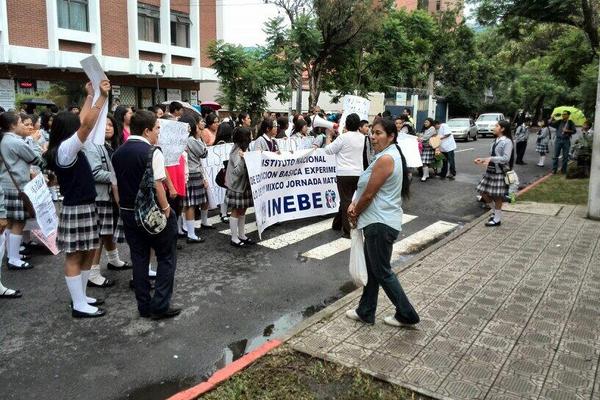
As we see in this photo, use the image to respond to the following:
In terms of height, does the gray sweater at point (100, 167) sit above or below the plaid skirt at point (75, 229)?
above

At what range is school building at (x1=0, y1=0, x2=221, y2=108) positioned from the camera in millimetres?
21547

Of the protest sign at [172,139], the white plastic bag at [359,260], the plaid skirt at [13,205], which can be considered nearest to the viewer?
the white plastic bag at [359,260]

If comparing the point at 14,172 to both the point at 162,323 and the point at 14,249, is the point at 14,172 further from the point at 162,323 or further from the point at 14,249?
the point at 162,323

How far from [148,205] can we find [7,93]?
20.7 metres

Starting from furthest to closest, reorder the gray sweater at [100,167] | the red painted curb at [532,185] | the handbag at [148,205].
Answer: the red painted curb at [532,185] → the gray sweater at [100,167] → the handbag at [148,205]

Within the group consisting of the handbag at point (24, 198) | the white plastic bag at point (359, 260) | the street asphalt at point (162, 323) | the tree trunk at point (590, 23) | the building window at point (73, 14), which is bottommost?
the street asphalt at point (162, 323)

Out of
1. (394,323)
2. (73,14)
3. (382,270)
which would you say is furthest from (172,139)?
(73,14)

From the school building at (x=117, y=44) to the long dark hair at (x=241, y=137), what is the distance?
17.7m

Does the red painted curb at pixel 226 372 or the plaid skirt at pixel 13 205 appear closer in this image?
the red painted curb at pixel 226 372

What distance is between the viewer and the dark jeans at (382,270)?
14.4 ft

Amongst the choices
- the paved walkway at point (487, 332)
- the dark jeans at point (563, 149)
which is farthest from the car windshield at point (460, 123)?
the paved walkway at point (487, 332)

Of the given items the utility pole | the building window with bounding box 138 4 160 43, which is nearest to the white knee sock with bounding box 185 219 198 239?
the utility pole

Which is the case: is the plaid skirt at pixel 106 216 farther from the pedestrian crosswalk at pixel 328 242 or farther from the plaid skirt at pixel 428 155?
the plaid skirt at pixel 428 155

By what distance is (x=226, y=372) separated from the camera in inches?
153
